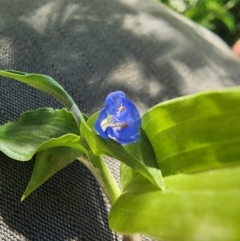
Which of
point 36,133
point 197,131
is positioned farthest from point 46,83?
point 197,131

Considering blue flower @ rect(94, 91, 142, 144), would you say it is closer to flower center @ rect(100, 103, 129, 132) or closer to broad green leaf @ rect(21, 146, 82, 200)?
flower center @ rect(100, 103, 129, 132)

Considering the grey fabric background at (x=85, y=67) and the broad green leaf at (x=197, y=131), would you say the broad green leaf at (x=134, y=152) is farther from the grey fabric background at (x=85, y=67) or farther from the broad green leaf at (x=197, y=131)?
the grey fabric background at (x=85, y=67)

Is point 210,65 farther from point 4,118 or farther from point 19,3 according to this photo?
point 4,118

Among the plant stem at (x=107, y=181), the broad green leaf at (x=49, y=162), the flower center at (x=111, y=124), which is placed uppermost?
the flower center at (x=111, y=124)

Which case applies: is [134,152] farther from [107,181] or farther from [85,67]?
[85,67]

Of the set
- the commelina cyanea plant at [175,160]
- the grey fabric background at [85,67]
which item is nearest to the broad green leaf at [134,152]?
the commelina cyanea plant at [175,160]

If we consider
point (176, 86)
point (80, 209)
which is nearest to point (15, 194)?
point (80, 209)
